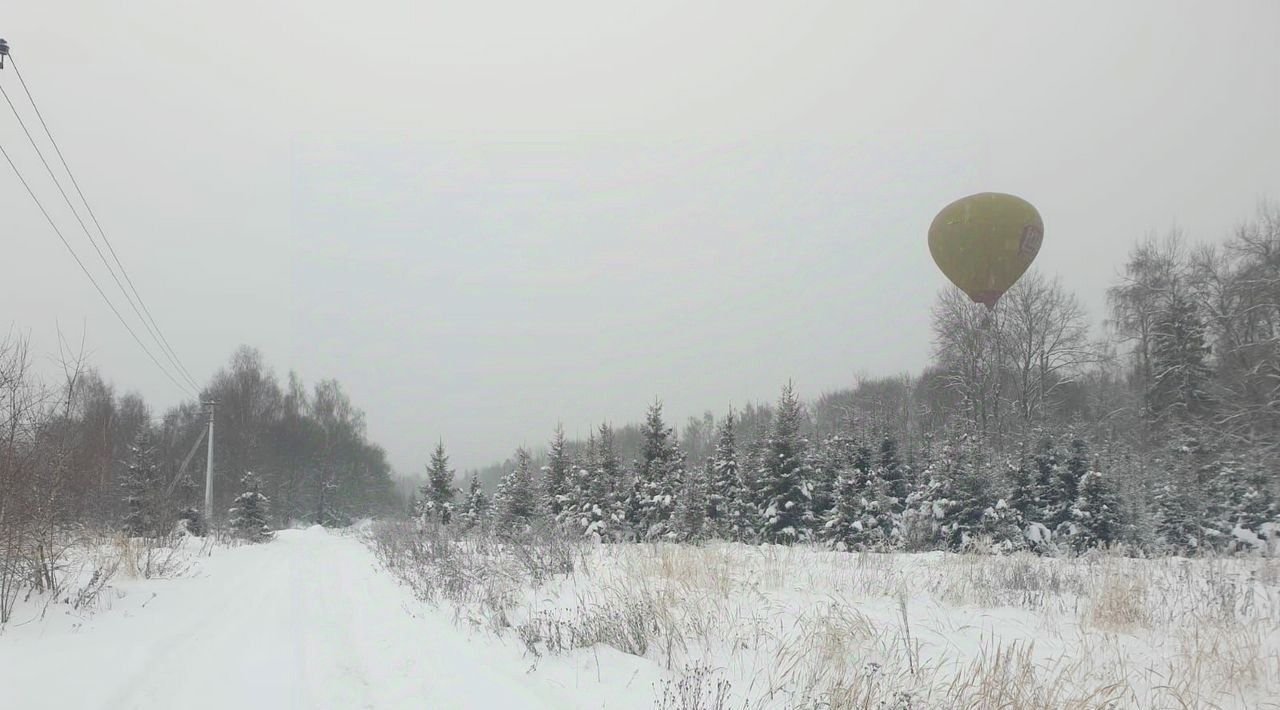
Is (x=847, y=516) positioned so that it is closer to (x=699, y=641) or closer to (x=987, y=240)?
(x=987, y=240)

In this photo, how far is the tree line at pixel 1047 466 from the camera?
14984 mm

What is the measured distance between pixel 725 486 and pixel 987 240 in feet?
51.7

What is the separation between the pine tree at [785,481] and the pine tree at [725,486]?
135 centimetres

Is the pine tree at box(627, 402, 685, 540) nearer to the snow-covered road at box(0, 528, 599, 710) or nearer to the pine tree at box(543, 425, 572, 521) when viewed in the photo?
the pine tree at box(543, 425, 572, 521)

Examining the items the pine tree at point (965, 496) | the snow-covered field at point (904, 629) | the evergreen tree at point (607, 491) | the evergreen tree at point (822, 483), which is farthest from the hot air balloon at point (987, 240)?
the evergreen tree at point (607, 491)

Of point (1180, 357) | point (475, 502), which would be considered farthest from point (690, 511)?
point (1180, 357)

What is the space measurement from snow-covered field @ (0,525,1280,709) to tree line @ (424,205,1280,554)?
703cm

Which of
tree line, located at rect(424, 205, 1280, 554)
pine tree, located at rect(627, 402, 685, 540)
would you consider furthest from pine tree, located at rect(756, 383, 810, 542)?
pine tree, located at rect(627, 402, 685, 540)

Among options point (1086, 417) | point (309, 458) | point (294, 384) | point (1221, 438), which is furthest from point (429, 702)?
point (294, 384)

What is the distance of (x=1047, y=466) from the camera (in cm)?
2055

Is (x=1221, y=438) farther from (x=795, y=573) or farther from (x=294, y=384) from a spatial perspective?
(x=294, y=384)

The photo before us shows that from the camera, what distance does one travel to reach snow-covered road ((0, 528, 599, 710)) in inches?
163

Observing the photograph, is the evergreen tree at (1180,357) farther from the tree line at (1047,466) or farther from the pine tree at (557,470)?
the pine tree at (557,470)

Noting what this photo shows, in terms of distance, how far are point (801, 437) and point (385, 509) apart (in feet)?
199
